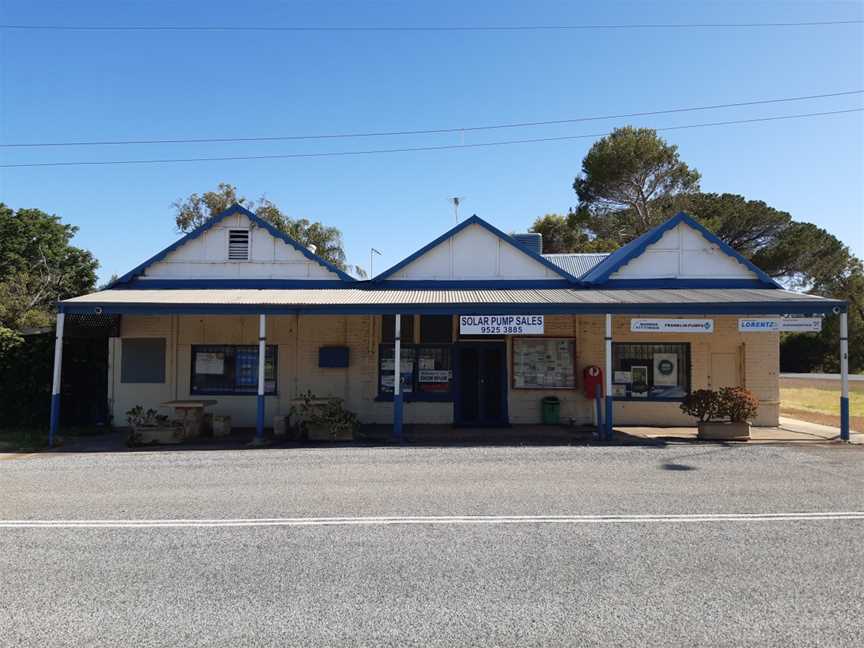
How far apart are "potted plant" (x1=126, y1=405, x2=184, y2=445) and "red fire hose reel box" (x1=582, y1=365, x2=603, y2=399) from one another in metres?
9.39

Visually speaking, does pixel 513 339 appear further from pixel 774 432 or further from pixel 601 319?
pixel 774 432

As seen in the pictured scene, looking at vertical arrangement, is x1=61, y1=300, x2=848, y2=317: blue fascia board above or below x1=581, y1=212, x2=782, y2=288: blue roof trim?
below

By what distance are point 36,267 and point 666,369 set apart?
1515 inches

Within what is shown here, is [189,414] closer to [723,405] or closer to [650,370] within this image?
[650,370]

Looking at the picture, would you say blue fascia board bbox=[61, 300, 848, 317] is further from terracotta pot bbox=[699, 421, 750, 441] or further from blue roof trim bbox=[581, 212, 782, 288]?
blue roof trim bbox=[581, 212, 782, 288]

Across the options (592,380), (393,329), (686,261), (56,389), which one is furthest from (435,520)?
(686,261)

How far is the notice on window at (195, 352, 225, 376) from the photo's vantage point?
15594 mm

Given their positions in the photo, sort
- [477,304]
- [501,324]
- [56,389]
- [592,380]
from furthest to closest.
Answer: [592,380] → [477,304] → [501,324] → [56,389]

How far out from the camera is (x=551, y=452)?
11031mm

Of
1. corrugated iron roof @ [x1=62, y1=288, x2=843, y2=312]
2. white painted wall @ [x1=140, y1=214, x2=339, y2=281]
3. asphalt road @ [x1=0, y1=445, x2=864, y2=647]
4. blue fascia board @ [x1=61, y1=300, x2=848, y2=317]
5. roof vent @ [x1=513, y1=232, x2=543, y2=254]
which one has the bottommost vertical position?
asphalt road @ [x1=0, y1=445, x2=864, y2=647]

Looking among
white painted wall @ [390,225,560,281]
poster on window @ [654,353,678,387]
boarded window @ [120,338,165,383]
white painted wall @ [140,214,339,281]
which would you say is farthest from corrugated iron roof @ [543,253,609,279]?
boarded window @ [120,338,165,383]

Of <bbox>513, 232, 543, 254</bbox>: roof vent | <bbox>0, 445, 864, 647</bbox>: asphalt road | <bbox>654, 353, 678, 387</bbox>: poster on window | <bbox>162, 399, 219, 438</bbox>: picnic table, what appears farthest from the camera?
<bbox>513, 232, 543, 254</bbox>: roof vent

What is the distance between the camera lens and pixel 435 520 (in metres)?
6.53

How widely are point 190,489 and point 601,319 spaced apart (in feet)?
35.5
